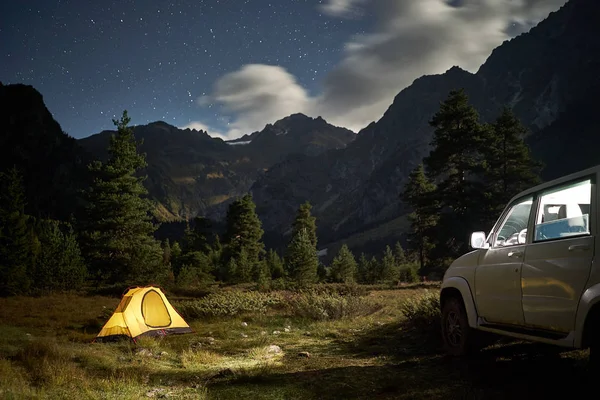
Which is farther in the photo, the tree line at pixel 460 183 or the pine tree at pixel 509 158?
the pine tree at pixel 509 158

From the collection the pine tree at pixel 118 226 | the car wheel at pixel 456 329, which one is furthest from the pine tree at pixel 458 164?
the car wheel at pixel 456 329

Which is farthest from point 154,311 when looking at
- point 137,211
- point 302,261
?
point 302,261

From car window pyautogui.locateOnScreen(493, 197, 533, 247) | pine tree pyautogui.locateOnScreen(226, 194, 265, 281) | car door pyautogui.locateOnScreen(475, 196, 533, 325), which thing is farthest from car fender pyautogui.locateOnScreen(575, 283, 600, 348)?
pine tree pyautogui.locateOnScreen(226, 194, 265, 281)

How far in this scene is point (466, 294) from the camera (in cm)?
588

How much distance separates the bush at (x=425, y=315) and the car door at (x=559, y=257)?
450 centimetres

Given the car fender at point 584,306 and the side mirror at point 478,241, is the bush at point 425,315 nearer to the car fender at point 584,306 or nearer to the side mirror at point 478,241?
the side mirror at point 478,241

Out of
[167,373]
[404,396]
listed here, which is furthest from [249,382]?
[404,396]

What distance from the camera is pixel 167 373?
21.7 ft

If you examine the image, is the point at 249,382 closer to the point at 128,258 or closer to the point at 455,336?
the point at 455,336

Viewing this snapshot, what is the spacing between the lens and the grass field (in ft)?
15.4

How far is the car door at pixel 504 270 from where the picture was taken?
4.72 m

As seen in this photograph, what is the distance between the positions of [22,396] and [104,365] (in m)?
2.48

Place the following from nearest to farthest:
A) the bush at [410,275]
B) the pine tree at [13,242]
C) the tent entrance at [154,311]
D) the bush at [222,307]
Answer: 1. the tent entrance at [154,311]
2. the bush at [222,307]
3. the pine tree at [13,242]
4. the bush at [410,275]

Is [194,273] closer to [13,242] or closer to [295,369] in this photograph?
[13,242]
